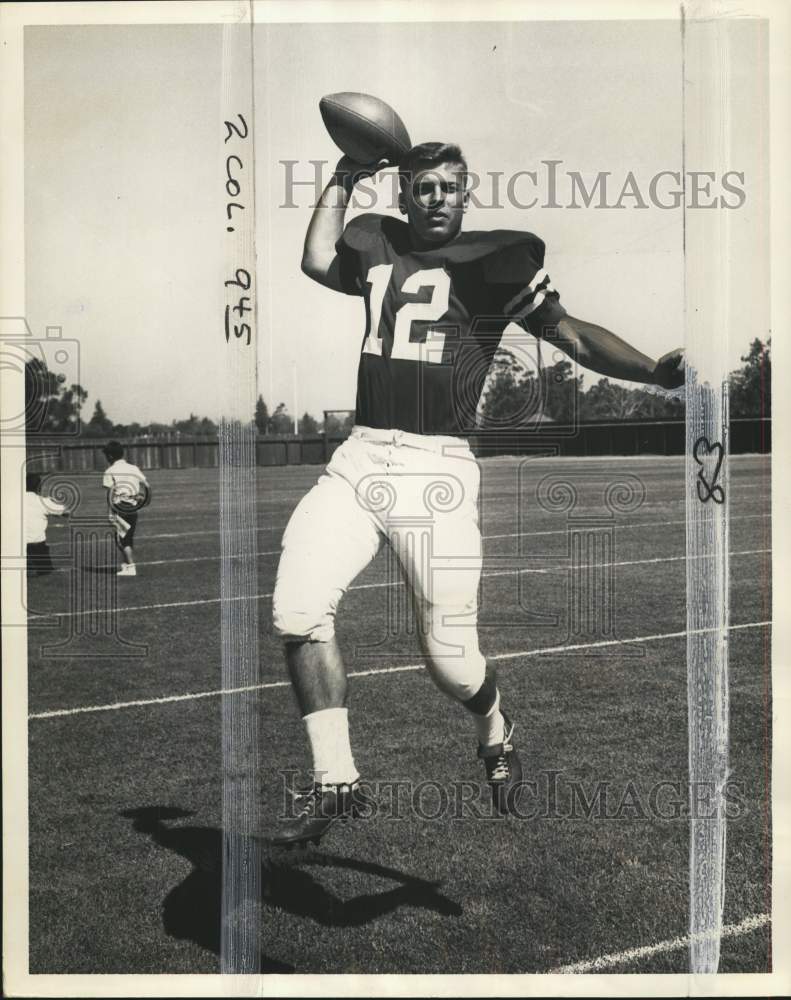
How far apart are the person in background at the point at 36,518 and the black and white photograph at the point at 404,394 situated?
0.11 metres

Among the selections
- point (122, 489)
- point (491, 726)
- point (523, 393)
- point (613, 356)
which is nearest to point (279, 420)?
point (523, 393)

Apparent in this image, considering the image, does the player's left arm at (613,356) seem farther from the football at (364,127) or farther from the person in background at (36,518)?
the person in background at (36,518)

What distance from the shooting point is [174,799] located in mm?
3398

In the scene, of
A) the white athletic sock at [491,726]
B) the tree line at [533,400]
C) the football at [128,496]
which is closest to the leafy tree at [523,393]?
the tree line at [533,400]

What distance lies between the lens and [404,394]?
292 cm

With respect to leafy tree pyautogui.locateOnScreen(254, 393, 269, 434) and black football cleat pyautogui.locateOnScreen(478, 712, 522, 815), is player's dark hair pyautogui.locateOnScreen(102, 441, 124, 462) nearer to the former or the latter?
leafy tree pyautogui.locateOnScreen(254, 393, 269, 434)

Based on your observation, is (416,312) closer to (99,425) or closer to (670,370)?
(670,370)

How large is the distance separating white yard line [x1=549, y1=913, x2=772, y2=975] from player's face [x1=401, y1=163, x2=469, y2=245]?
201 cm

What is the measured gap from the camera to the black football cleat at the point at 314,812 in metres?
2.93

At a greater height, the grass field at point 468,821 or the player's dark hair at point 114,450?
the player's dark hair at point 114,450

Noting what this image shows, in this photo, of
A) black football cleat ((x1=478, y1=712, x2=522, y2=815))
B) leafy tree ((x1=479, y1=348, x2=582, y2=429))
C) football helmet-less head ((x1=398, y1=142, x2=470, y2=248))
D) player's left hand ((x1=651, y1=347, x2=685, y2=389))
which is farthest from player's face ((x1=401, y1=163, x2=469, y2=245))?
black football cleat ((x1=478, y1=712, x2=522, y2=815))

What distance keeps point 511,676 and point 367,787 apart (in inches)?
24.4

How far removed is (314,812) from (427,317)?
56.7 inches

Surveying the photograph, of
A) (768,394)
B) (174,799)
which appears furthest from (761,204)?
(174,799)
